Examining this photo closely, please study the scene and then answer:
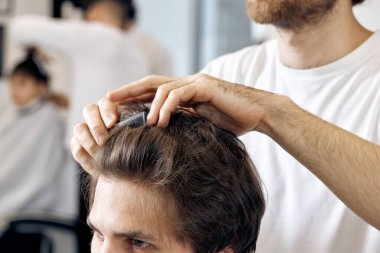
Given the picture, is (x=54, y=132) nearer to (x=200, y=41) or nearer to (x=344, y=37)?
(x=200, y=41)

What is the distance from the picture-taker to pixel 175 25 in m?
5.43

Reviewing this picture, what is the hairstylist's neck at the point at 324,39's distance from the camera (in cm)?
158

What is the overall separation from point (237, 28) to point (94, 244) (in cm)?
412

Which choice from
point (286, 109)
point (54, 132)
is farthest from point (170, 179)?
point (54, 132)

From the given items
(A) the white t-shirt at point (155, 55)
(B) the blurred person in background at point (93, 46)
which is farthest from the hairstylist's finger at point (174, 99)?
(A) the white t-shirt at point (155, 55)

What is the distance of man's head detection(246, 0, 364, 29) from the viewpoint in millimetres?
1506

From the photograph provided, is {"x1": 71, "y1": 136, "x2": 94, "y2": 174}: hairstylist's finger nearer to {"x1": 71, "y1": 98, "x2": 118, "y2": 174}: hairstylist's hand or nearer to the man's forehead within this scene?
{"x1": 71, "y1": 98, "x2": 118, "y2": 174}: hairstylist's hand

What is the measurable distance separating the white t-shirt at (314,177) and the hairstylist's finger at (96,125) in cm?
45

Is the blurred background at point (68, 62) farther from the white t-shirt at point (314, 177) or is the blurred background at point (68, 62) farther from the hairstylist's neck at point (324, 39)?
the white t-shirt at point (314, 177)

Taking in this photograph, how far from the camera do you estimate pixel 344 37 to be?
159 cm

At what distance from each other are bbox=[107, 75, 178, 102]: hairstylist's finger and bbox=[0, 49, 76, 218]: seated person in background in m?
3.06

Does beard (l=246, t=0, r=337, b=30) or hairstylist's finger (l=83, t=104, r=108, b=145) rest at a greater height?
beard (l=246, t=0, r=337, b=30)

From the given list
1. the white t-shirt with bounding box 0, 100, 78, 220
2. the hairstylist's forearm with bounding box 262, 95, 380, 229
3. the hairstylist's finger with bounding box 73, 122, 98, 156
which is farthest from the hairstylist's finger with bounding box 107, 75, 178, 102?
the white t-shirt with bounding box 0, 100, 78, 220

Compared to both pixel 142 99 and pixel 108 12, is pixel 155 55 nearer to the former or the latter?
pixel 108 12
